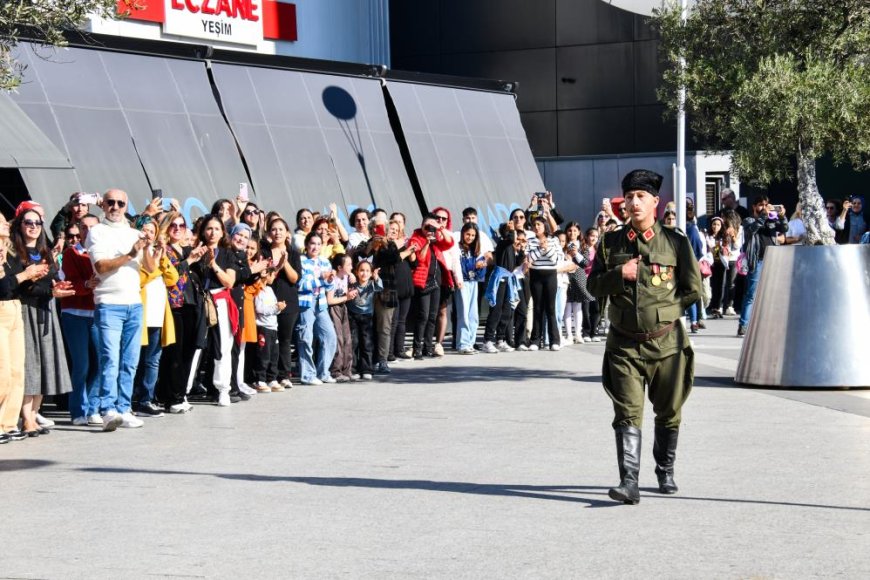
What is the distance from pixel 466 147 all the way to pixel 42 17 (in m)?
13.5

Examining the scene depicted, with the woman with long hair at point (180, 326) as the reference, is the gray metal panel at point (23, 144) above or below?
above

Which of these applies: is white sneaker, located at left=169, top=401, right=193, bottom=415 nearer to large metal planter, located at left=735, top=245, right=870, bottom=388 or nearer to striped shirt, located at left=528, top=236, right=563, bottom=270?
large metal planter, located at left=735, top=245, right=870, bottom=388

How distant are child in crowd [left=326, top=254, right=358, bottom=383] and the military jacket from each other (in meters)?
6.94

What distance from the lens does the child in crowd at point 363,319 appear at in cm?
→ 1563

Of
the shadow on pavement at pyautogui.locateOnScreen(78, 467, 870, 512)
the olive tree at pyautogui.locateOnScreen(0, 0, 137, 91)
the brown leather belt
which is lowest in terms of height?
the shadow on pavement at pyautogui.locateOnScreen(78, 467, 870, 512)

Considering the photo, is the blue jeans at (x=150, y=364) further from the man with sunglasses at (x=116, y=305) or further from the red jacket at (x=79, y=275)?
the red jacket at (x=79, y=275)

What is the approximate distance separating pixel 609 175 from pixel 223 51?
17368 mm

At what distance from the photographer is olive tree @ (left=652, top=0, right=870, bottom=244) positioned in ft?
44.5

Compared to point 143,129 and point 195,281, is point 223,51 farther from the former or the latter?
point 195,281

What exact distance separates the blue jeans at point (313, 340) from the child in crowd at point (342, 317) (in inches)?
5.0

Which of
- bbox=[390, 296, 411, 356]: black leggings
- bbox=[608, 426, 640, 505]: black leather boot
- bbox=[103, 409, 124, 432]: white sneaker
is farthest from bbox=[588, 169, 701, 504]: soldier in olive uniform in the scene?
bbox=[390, 296, 411, 356]: black leggings

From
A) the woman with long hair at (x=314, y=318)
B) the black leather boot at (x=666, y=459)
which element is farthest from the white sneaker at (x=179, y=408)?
the black leather boot at (x=666, y=459)

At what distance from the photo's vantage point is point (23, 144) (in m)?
15.1

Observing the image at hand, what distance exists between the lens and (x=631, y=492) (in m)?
8.02
